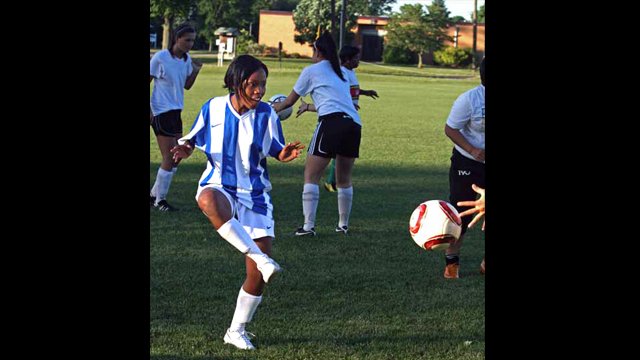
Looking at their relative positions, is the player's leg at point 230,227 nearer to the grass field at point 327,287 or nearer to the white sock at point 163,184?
the grass field at point 327,287

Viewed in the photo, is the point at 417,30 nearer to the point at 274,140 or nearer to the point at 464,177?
the point at 464,177

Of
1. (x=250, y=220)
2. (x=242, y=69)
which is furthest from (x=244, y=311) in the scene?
(x=242, y=69)

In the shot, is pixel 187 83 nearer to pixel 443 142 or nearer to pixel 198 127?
pixel 198 127

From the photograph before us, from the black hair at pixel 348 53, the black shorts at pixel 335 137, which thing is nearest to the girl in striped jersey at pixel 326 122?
the black shorts at pixel 335 137

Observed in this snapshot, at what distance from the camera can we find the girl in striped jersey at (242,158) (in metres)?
5.99

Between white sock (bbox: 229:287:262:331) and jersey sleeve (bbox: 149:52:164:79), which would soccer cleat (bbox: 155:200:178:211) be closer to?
jersey sleeve (bbox: 149:52:164:79)

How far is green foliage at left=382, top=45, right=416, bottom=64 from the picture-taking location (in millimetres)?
83938

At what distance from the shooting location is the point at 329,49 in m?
9.81

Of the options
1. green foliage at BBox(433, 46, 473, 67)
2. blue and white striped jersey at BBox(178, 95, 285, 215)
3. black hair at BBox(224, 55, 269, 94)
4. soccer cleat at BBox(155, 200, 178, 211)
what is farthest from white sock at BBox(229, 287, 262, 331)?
green foliage at BBox(433, 46, 473, 67)

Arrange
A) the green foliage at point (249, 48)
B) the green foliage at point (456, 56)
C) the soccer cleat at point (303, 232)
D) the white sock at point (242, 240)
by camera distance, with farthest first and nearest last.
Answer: the green foliage at point (456, 56) → the green foliage at point (249, 48) → the soccer cleat at point (303, 232) → the white sock at point (242, 240)

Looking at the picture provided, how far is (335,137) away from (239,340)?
4103 millimetres
